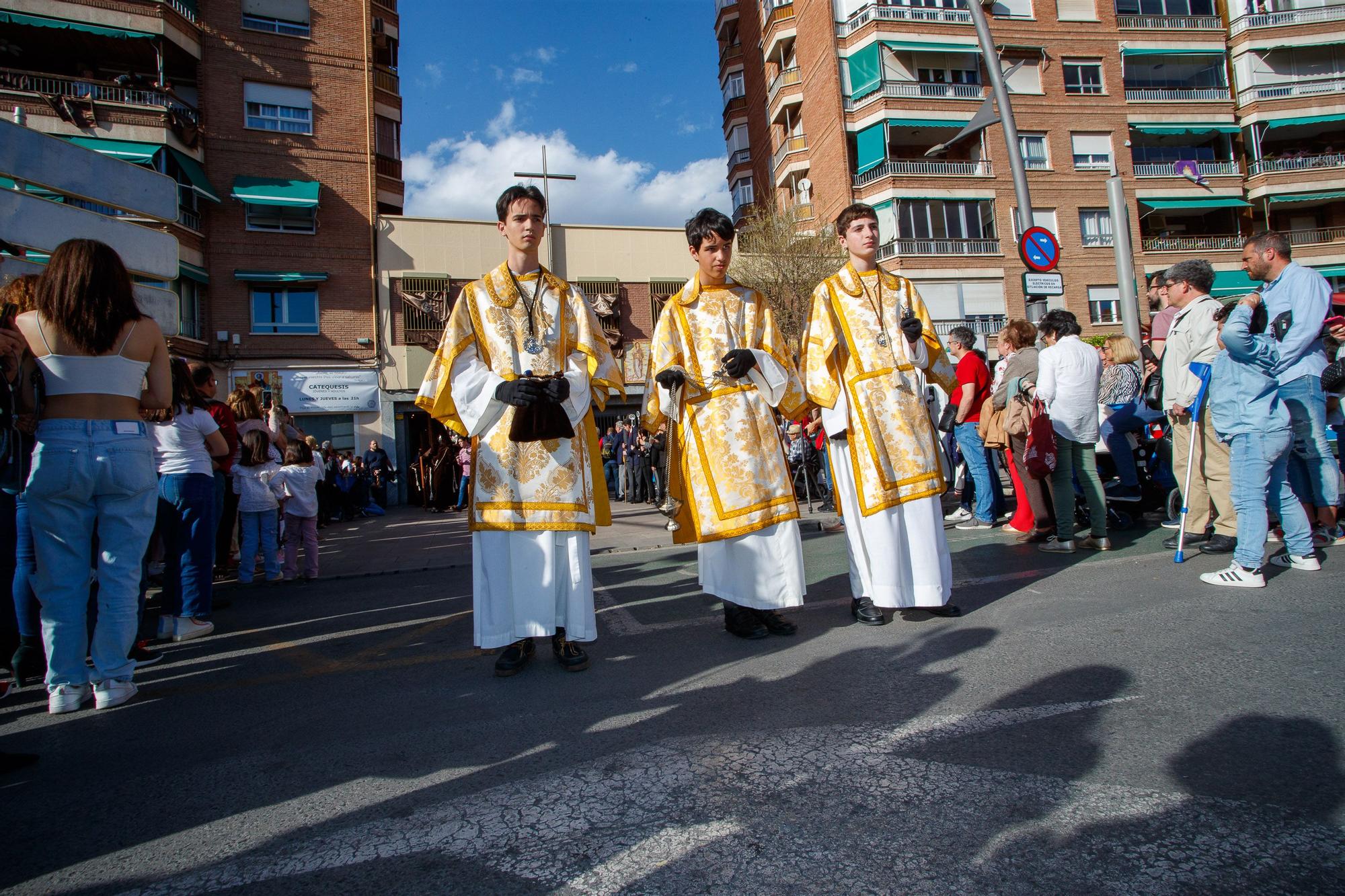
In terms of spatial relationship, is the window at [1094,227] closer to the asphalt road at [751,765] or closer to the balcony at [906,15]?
the balcony at [906,15]

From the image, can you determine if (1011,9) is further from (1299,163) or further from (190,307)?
(190,307)

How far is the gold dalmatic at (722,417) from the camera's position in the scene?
3.98m

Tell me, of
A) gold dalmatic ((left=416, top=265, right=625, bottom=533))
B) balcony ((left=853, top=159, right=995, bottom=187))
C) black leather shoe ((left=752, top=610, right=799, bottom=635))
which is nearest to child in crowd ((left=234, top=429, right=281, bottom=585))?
gold dalmatic ((left=416, top=265, right=625, bottom=533))

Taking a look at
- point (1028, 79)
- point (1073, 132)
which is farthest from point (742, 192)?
point (1073, 132)

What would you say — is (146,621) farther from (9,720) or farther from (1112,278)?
(1112,278)

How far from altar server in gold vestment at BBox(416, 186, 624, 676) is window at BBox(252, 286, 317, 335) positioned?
21.8 metres

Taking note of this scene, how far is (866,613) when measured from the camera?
4.02 m

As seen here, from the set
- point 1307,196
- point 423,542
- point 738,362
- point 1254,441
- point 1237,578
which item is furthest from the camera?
point 1307,196

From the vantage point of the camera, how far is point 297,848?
195cm

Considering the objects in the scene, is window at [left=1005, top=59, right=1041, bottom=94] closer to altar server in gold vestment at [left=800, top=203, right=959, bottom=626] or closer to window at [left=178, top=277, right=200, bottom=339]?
window at [left=178, top=277, right=200, bottom=339]

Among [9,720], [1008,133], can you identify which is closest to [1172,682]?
[9,720]

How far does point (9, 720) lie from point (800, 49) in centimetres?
3605

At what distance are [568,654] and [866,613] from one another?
1.59 metres

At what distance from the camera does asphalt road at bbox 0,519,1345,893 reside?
173 centimetres
